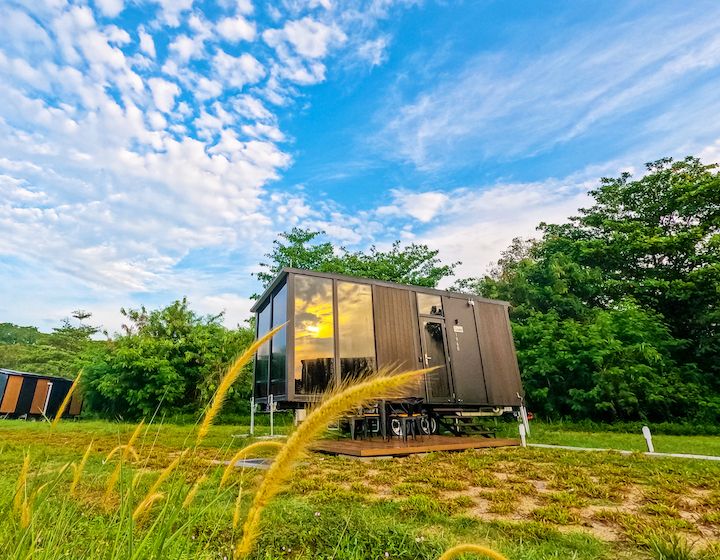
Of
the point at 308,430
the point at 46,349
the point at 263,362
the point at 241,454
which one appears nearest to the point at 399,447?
the point at 263,362

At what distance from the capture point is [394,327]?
22.6 feet

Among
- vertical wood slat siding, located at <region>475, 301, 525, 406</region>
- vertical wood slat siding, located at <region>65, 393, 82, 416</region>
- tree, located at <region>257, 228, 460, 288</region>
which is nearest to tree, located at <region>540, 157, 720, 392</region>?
tree, located at <region>257, 228, 460, 288</region>

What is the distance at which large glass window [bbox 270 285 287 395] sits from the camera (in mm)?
6102

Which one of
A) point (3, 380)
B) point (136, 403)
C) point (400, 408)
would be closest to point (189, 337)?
point (136, 403)

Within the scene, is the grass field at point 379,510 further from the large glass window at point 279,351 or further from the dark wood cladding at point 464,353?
the dark wood cladding at point 464,353

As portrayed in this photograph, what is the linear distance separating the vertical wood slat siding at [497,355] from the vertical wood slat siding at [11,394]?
19769mm

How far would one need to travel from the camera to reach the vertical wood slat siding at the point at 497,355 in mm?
7801

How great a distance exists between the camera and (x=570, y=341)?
1124cm

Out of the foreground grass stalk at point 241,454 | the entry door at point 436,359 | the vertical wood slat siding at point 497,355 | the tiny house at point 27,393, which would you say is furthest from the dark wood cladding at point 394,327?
the tiny house at point 27,393

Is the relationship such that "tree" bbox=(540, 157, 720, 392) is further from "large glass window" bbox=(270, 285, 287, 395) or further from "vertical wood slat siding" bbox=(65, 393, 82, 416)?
"vertical wood slat siding" bbox=(65, 393, 82, 416)

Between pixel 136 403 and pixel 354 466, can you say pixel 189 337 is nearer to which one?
pixel 136 403

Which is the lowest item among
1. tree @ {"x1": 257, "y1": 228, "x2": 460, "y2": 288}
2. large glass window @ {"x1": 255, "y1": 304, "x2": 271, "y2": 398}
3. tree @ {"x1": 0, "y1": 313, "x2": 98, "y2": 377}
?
large glass window @ {"x1": 255, "y1": 304, "x2": 271, "y2": 398}

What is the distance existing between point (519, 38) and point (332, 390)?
11.9 metres

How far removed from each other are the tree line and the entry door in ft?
17.6
